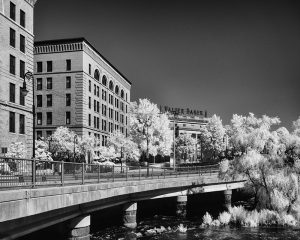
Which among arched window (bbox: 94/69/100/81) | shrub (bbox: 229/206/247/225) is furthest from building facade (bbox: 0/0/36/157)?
arched window (bbox: 94/69/100/81)

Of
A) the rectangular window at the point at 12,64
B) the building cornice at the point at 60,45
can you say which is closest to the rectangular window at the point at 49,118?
the building cornice at the point at 60,45

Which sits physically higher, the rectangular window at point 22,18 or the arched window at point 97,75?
the rectangular window at point 22,18

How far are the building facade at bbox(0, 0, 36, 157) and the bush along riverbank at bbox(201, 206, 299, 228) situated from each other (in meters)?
23.1

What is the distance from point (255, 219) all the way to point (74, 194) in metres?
19.2

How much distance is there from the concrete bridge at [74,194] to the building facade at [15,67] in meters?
17.3

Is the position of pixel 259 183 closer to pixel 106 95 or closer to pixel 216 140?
pixel 106 95

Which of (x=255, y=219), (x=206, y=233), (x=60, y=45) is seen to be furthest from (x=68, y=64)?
(x=206, y=233)

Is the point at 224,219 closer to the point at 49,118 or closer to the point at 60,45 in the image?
the point at 49,118

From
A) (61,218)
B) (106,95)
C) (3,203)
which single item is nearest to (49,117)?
(106,95)

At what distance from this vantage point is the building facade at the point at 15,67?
4331 cm

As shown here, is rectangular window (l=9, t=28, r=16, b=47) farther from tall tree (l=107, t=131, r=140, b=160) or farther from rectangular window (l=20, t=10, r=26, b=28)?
tall tree (l=107, t=131, r=140, b=160)

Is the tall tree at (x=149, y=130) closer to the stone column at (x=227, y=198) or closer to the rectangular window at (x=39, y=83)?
the rectangular window at (x=39, y=83)

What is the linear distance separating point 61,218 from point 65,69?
5088cm

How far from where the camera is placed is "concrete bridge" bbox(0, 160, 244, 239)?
14250 millimetres
